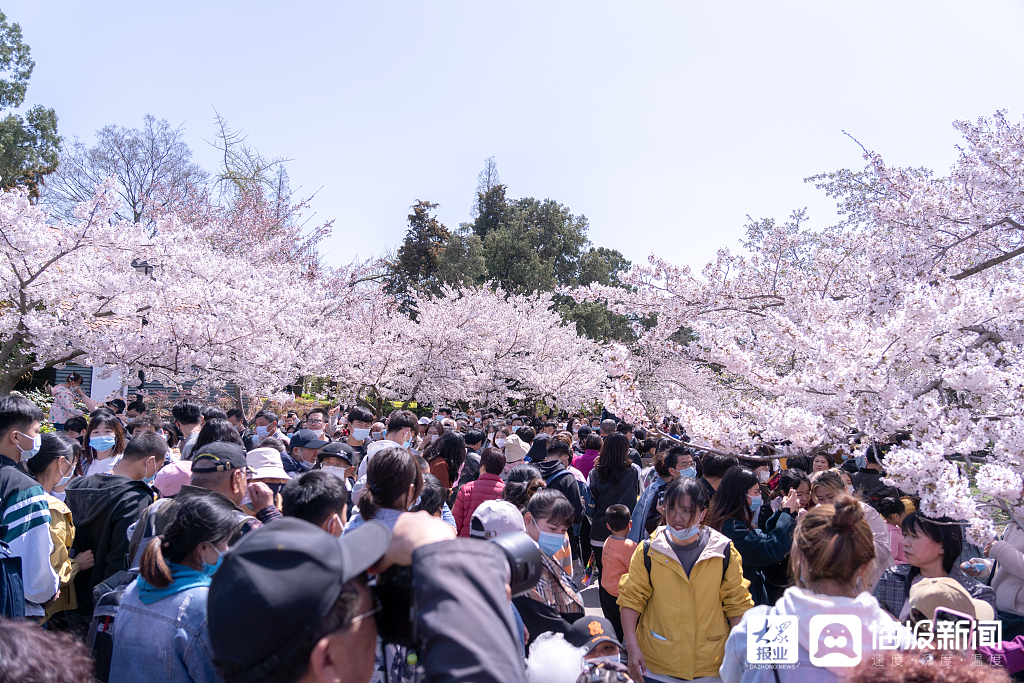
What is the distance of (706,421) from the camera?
505 cm

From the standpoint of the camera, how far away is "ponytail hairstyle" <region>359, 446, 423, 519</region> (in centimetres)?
296

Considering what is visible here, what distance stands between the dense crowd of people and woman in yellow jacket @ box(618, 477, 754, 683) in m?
0.01

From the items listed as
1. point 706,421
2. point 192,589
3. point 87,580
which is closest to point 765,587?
point 706,421

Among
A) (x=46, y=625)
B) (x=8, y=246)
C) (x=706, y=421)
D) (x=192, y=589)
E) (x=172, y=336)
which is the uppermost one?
(x=8, y=246)

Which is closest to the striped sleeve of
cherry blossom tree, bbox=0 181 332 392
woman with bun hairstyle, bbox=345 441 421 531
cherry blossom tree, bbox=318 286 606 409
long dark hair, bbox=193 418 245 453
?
long dark hair, bbox=193 418 245 453

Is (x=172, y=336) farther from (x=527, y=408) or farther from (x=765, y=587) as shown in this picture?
(x=527, y=408)

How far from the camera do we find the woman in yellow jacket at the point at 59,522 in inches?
134

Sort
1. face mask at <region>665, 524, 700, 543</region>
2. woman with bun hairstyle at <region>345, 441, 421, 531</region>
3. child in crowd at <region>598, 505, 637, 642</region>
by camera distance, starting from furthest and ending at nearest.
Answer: child in crowd at <region>598, 505, 637, 642</region> → face mask at <region>665, 524, 700, 543</region> → woman with bun hairstyle at <region>345, 441, 421, 531</region>

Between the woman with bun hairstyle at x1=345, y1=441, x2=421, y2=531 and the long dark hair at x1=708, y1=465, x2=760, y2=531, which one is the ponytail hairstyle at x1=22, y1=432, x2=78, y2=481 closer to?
the woman with bun hairstyle at x1=345, y1=441, x2=421, y2=531

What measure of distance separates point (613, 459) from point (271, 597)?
5339 millimetres

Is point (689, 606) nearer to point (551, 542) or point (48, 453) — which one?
point (551, 542)

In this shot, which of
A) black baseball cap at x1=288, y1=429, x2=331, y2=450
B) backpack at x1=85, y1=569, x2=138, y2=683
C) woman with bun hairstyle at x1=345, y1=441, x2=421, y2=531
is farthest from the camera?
black baseball cap at x1=288, y1=429, x2=331, y2=450

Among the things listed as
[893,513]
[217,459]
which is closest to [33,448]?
[217,459]

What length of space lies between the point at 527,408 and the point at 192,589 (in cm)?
2098
